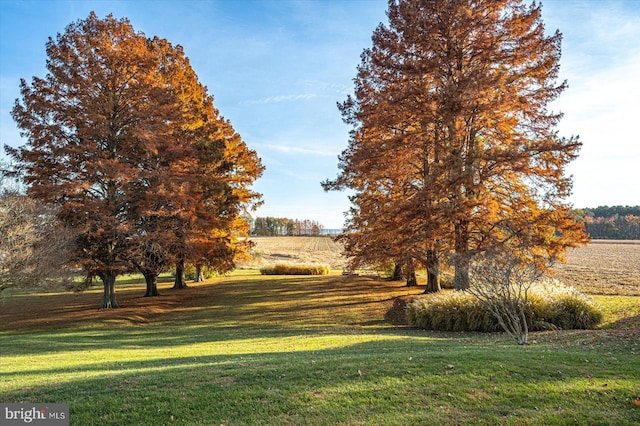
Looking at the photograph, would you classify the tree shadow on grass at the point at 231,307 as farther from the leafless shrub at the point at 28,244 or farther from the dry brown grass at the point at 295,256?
the dry brown grass at the point at 295,256

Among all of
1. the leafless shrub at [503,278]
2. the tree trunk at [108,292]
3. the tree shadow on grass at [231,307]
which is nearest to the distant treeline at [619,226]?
the tree shadow on grass at [231,307]

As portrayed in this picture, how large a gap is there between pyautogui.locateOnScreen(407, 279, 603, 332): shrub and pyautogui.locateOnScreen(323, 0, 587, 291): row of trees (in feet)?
3.03

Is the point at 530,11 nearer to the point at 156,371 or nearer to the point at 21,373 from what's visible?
the point at 156,371

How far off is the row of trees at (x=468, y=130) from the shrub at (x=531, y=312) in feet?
3.03

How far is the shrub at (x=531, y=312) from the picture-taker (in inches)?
488

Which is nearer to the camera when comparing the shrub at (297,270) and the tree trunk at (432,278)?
the tree trunk at (432,278)

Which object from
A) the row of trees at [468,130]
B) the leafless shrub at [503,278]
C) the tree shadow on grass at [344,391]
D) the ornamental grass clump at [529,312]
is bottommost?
the ornamental grass clump at [529,312]

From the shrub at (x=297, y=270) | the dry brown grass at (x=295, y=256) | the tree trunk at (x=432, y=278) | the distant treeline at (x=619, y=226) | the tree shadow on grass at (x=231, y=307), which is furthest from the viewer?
the distant treeline at (x=619, y=226)

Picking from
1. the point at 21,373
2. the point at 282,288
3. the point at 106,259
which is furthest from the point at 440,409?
the point at 282,288

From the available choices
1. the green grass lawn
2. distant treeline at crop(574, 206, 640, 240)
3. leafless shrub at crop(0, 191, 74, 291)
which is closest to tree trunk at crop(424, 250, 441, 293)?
the green grass lawn

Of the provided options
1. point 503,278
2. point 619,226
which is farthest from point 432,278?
point 619,226

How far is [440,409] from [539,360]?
→ 2.90m

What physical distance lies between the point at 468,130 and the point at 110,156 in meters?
16.8

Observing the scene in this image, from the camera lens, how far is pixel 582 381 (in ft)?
18.7
